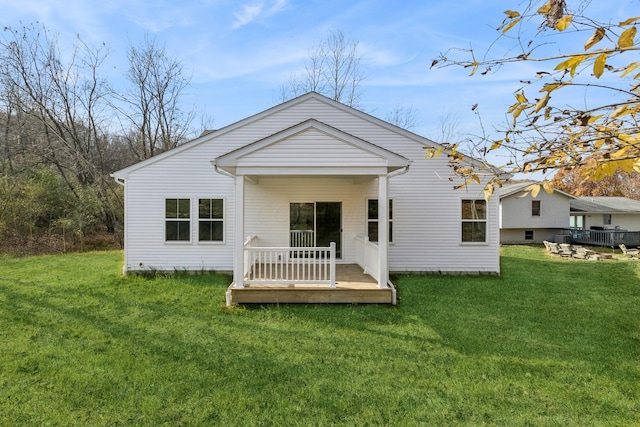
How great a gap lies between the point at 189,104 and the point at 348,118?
53.5ft

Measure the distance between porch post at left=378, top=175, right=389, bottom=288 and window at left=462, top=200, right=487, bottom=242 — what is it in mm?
4396

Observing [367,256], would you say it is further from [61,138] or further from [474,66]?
[61,138]

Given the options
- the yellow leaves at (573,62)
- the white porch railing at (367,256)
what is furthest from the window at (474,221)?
the yellow leaves at (573,62)

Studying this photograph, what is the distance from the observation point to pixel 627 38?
1293 mm

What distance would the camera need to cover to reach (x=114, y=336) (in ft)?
17.7

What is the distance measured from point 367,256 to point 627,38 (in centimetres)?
751

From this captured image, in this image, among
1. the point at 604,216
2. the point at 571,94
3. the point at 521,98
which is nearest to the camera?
the point at 521,98

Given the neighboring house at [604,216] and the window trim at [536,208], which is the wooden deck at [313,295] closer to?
the window trim at [536,208]

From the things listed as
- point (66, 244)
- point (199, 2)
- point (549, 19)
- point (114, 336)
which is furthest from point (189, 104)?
point (549, 19)

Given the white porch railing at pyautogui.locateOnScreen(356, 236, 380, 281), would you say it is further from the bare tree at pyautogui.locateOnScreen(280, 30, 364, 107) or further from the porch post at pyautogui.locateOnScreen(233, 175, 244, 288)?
the bare tree at pyautogui.locateOnScreen(280, 30, 364, 107)

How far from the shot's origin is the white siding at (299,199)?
1000 centimetres

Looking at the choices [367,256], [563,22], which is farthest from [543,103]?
[367,256]

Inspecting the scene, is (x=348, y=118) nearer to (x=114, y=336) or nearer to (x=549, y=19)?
(x=114, y=336)

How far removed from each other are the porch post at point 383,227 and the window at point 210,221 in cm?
534
